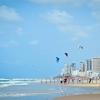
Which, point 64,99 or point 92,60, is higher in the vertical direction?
point 92,60

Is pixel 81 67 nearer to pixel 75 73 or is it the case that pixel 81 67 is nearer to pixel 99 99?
pixel 75 73

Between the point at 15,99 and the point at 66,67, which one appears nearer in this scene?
the point at 15,99

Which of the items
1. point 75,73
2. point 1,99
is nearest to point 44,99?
point 1,99

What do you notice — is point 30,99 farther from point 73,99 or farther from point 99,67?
point 99,67

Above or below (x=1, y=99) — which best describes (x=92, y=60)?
above

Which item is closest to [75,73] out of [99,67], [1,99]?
[99,67]

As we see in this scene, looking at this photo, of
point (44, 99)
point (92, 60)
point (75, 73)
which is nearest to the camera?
point (44, 99)

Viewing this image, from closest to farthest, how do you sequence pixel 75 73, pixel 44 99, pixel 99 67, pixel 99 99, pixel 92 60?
pixel 99 99, pixel 44 99, pixel 75 73, pixel 99 67, pixel 92 60

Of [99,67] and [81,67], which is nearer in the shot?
[99,67]

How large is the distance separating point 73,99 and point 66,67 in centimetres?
14909

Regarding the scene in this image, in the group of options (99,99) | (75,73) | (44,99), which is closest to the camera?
(99,99)

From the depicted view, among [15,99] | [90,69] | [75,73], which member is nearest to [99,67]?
[90,69]

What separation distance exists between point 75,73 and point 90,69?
51.2 feet

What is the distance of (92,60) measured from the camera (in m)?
177
